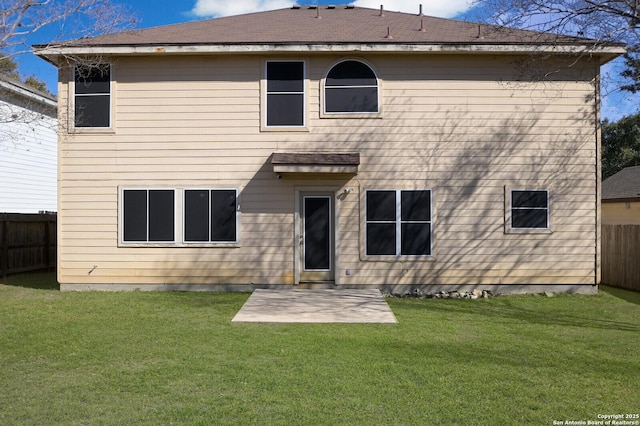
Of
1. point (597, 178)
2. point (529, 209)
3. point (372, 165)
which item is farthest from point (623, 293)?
point (372, 165)

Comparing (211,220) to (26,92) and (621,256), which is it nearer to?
(26,92)

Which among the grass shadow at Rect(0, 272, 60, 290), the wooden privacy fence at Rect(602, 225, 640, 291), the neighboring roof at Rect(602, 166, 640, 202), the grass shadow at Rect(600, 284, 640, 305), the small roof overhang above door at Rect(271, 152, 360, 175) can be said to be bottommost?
the grass shadow at Rect(600, 284, 640, 305)

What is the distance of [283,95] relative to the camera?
11.5m

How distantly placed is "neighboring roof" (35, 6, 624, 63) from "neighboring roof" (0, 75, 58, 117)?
5.78m

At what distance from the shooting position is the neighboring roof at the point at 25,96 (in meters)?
15.8

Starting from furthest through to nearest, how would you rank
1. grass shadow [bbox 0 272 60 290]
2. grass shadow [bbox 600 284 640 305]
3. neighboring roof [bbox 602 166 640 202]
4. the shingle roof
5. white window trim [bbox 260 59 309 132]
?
neighboring roof [bbox 602 166 640 202], grass shadow [bbox 0 272 60 290], white window trim [bbox 260 59 309 132], the shingle roof, grass shadow [bbox 600 284 640 305]

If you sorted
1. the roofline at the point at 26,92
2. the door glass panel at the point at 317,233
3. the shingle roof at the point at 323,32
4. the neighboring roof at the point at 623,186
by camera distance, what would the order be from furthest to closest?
1. the neighboring roof at the point at 623,186
2. the roofline at the point at 26,92
3. the door glass panel at the point at 317,233
4. the shingle roof at the point at 323,32

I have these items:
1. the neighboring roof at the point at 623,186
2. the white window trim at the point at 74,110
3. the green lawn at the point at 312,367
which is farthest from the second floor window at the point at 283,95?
the neighboring roof at the point at 623,186

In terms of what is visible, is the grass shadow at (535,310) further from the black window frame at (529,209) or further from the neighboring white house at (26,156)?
the neighboring white house at (26,156)

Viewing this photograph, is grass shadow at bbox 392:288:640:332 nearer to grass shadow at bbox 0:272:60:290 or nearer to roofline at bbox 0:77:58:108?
grass shadow at bbox 0:272:60:290

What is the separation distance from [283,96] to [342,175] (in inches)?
84.2

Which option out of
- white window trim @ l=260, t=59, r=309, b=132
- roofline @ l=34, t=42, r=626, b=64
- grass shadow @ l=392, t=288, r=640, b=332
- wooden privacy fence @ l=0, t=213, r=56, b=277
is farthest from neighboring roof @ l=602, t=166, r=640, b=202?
wooden privacy fence @ l=0, t=213, r=56, b=277

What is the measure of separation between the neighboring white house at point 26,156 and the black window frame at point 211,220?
23.7ft

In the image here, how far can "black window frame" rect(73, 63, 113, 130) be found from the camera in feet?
38.0
